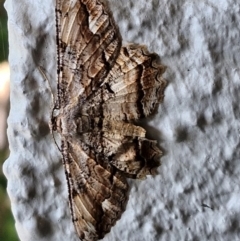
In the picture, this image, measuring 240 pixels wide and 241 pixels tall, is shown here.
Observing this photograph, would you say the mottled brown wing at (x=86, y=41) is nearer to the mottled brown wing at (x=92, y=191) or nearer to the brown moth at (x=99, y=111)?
the brown moth at (x=99, y=111)

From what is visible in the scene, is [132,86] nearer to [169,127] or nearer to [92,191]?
[169,127]

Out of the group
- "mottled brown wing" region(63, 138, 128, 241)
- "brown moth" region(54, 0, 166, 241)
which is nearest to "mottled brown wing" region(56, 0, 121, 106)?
"brown moth" region(54, 0, 166, 241)

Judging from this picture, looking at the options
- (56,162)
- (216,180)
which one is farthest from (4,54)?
(216,180)

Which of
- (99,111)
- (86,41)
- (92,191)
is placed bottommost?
(92,191)

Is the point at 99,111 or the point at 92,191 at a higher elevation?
the point at 99,111

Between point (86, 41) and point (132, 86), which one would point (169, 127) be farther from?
point (86, 41)

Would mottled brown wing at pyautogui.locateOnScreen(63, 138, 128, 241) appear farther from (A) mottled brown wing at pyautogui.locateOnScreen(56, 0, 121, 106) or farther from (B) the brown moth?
(A) mottled brown wing at pyautogui.locateOnScreen(56, 0, 121, 106)

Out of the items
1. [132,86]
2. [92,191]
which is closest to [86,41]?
[132,86]

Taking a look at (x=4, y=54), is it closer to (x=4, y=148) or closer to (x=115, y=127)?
(x=4, y=148)
